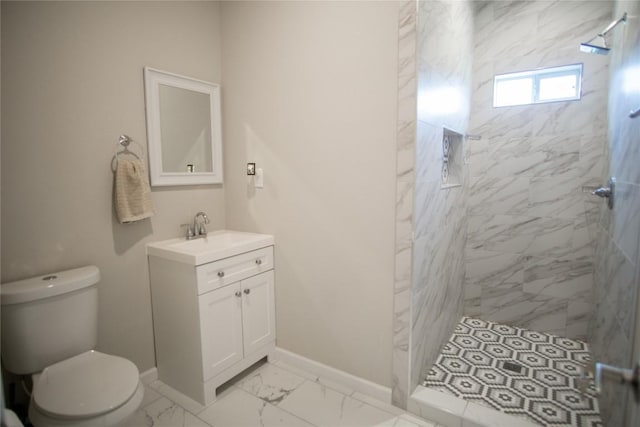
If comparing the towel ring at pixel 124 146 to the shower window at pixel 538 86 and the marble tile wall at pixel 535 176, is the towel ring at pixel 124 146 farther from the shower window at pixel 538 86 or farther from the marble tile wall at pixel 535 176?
the shower window at pixel 538 86

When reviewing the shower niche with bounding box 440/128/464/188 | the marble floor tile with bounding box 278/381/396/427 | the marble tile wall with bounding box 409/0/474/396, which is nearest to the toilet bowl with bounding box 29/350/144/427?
the marble floor tile with bounding box 278/381/396/427

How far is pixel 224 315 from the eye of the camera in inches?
78.4

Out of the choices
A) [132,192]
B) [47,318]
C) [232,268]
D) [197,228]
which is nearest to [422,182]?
[232,268]

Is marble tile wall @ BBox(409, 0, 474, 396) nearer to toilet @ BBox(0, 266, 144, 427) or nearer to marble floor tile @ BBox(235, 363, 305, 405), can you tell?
marble floor tile @ BBox(235, 363, 305, 405)

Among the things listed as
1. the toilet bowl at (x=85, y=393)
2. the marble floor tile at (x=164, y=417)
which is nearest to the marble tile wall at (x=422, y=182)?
the marble floor tile at (x=164, y=417)

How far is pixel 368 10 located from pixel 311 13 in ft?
1.26

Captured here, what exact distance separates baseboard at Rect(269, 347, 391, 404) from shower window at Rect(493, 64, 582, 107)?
239 centimetres

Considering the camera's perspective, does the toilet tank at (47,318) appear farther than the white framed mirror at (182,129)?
No

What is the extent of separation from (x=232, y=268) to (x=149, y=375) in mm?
896

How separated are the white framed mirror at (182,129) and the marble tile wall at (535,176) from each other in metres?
2.12

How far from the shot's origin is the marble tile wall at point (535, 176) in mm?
2471

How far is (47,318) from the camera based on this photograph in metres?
1.56

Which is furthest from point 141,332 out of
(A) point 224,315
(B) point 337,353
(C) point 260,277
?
(B) point 337,353

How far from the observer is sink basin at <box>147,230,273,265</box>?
1.86 m
